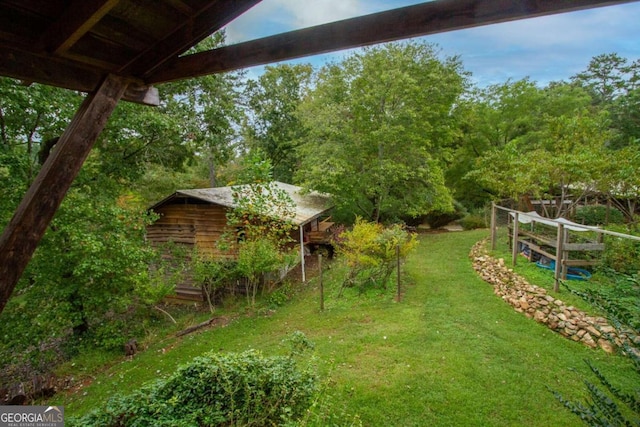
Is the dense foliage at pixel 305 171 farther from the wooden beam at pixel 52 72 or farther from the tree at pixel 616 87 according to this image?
the wooden beam at pixel 52 72

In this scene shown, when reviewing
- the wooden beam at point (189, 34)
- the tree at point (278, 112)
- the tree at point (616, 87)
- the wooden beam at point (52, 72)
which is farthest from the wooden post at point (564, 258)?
the tree at point (616, 87)

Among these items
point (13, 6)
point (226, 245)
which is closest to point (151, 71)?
point (13, 6)

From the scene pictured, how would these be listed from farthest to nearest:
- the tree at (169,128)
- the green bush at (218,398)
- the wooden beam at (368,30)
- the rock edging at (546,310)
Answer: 1. the tree at (169,128)
2. the rock edging at (546,310)
3. the green bush at (218,398)
4. the wooden beam at (368,30)

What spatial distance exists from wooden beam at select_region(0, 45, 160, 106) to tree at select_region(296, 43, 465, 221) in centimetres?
931

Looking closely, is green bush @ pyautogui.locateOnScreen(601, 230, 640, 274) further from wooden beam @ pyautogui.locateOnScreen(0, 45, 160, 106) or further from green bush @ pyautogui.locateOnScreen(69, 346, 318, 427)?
wooden beam @ pyautogui.locateOnScreen(0, 45, 160, 106)

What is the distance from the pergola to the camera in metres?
1.42

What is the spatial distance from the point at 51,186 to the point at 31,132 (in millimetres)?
5729

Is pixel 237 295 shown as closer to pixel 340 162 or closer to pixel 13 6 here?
pixel 340 162

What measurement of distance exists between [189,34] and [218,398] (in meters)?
2.81

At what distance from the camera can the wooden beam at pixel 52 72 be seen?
5.23 ft

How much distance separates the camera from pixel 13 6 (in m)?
1.48

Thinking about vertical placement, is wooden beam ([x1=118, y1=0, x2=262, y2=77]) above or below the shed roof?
above

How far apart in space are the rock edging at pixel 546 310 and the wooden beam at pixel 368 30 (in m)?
3.68

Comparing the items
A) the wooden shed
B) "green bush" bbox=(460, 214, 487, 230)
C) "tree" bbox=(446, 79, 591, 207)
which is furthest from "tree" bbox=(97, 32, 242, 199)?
"green bush" bbox=(460, 214, 487, 230)
